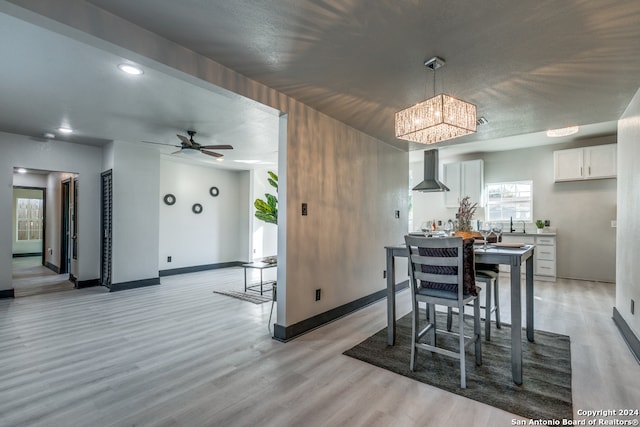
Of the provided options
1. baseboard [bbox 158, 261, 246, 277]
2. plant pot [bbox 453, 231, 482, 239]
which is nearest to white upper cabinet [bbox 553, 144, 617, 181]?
plant pot [bbox 453, 231, 482, 239]

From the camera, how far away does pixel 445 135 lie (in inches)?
109

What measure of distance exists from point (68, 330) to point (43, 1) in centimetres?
322

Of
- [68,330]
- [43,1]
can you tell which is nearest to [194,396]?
[68,330]

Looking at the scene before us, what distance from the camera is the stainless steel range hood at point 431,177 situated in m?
4.96

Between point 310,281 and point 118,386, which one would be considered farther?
point 310,281

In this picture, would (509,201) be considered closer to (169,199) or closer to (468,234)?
(468,234)

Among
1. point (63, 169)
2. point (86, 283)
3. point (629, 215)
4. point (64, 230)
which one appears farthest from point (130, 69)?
point (64, 230)

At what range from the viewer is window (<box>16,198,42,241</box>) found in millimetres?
9336

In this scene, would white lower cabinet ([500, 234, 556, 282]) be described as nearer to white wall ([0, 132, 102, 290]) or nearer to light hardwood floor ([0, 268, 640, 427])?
light hardwood floor ([0, 268, 640, 427])

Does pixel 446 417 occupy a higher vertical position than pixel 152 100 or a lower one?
lower

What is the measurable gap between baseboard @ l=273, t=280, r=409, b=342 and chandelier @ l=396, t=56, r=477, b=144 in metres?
2.13

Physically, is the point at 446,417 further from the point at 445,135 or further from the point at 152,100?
the point at 152,100

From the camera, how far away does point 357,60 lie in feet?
7.85

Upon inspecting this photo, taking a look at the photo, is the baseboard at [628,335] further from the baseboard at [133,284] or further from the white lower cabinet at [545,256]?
the baseboard at [133,284]
